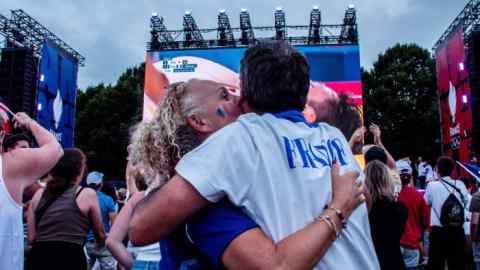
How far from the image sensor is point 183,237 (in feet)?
3.99

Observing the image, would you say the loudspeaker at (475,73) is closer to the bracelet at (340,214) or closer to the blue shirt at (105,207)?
the blue shirt at (105,207)

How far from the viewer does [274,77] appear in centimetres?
125

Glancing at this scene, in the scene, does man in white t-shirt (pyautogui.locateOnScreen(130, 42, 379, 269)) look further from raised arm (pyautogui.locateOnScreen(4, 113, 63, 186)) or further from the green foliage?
the green foliage

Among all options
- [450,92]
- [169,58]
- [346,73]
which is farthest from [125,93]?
[450,92]

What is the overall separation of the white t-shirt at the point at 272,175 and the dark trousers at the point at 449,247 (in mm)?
4562

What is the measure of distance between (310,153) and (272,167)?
129mm

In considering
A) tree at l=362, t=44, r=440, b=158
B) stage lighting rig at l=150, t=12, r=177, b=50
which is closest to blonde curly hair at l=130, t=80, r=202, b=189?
stage lighting rig at l=150, t=12, r=177, b=50

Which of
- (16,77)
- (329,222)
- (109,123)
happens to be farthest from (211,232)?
(109,123)

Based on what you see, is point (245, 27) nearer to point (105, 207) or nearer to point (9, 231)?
point (105, 207)

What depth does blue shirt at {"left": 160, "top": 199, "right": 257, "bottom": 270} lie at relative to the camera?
3.66 feet

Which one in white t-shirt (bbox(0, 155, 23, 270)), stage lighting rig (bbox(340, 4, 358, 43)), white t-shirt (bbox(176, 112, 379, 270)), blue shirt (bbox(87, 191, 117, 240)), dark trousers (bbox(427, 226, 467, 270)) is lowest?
dark trousers (bbox(427, 226, 467, 270))

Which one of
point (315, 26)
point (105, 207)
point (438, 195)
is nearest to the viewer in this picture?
point (438, 195)

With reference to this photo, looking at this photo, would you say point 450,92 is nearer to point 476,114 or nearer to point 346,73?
point 476,114

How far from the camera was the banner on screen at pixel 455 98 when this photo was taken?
1434cm
